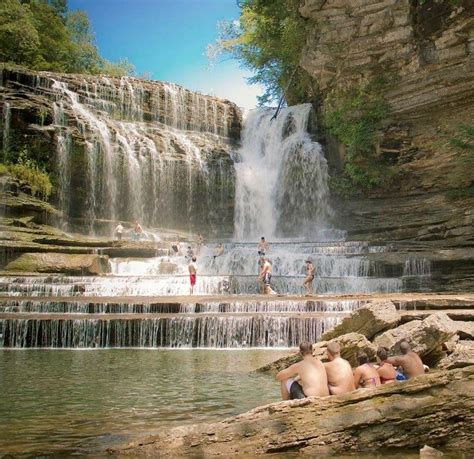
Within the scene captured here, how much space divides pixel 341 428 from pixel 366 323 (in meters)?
5.64

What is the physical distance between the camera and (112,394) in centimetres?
800

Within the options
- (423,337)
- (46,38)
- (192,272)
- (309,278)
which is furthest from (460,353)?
(46,38)

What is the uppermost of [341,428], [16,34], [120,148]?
[16,34]

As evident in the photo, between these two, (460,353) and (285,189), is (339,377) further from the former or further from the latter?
(285,189)

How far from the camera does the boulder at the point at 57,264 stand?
67.3 feet

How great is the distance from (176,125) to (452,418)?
29.2m

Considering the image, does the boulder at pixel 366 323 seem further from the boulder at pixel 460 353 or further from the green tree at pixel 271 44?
the green tree at pixel 271 44

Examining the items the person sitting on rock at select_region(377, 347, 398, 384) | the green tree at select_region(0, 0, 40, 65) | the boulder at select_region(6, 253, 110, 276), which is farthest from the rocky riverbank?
the green tree at select_region(0, 0, 40, 65)

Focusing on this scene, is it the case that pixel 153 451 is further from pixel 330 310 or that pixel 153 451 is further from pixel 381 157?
pixel 381 157

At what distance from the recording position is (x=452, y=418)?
5023 mm

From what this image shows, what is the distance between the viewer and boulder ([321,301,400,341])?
10406 mm

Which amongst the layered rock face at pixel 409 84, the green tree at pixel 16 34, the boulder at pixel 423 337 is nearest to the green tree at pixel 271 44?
the layered rock face at pixel 409 84

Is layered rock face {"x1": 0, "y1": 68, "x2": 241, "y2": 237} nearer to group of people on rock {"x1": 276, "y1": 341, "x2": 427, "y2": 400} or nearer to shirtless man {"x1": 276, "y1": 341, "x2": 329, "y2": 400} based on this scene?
group of people on rock {"x1": 276, "y1": 341, "x2": 427, "y2": 400}

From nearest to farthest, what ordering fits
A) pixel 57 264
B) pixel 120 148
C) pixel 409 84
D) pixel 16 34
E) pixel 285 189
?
pixel 57 264 < pixel 409 84 < pixel 120 148 < pixel 285 189 < pixel 16 34
